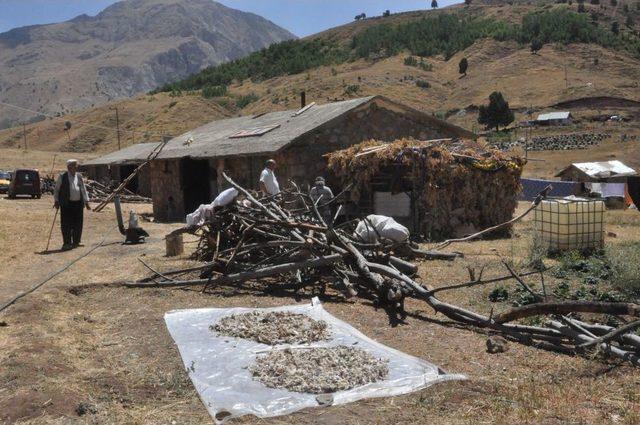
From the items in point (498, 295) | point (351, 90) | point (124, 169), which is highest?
point (351, 90)

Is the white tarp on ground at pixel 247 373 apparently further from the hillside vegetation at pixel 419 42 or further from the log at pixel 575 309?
the hillside vegetation at pixel 419 42

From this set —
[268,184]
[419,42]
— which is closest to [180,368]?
[268,184]

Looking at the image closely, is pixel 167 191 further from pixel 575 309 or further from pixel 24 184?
pixel 575 309

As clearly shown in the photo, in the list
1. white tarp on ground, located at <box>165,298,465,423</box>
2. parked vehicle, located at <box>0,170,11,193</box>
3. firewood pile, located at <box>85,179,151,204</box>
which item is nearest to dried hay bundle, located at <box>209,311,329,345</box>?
white tarp on ground, located at <box>165,298,465,423</box>

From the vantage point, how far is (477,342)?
5750 mm

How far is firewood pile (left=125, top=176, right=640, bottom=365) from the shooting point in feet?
18.1

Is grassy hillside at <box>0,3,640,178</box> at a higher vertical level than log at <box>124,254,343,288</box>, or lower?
higher

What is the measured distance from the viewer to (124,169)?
3244 cm

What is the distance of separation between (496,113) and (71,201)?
151 ft

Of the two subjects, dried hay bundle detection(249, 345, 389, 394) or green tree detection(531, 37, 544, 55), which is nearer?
dried hay bundle detection(249, 345, 389, 394)

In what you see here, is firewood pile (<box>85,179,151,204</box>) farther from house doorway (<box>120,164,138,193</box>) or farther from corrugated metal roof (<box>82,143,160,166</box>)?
corrugated metal roof (<box>82,143,160,166</box>)

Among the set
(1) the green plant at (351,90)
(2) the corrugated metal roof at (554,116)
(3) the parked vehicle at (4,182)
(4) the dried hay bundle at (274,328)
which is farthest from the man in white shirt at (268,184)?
(1) the green plant at (351,90)

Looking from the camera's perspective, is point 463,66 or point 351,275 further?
point 463,66

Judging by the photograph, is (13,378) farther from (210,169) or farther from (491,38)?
(491,38)
